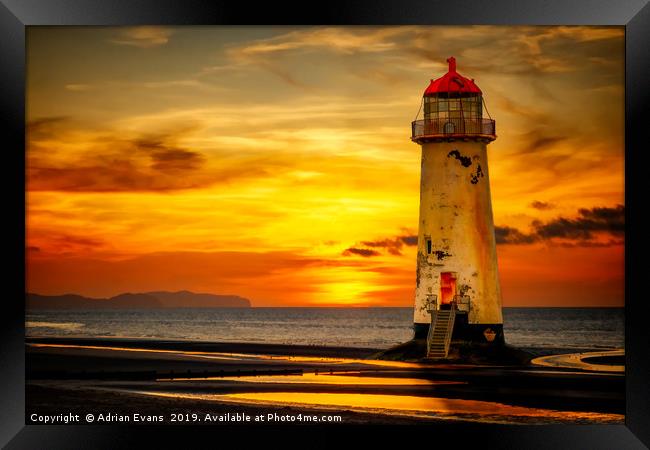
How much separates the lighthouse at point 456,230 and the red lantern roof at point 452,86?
1.27ft

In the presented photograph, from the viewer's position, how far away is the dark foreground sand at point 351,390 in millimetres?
17234

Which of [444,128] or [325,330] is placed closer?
[444,128]

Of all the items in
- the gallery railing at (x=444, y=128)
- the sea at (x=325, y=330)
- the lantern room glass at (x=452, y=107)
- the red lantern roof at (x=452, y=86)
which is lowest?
the sea at (x=325, y=330)

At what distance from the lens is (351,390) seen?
19203 millimetres

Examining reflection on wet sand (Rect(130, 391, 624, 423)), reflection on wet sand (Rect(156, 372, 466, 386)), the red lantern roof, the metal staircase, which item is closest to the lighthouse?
the metal staircase

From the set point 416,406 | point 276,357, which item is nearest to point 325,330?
point 276,357

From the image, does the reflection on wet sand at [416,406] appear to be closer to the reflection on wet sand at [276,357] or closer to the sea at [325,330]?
the reflection on wet sand at [276,357]

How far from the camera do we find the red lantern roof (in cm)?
2109

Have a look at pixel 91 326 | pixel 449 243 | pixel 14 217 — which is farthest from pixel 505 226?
pixel 91 326

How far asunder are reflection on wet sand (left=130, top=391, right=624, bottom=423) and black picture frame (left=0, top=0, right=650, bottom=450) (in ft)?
6.25

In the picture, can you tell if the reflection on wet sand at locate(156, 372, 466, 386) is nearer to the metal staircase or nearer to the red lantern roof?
the metal staircase

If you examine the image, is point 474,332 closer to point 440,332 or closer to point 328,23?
point 440,332

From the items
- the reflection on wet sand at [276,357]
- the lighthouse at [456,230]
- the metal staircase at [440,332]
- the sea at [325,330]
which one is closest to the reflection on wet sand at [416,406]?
the metal staircase at [440,332]

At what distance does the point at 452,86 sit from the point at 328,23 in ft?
23.4
